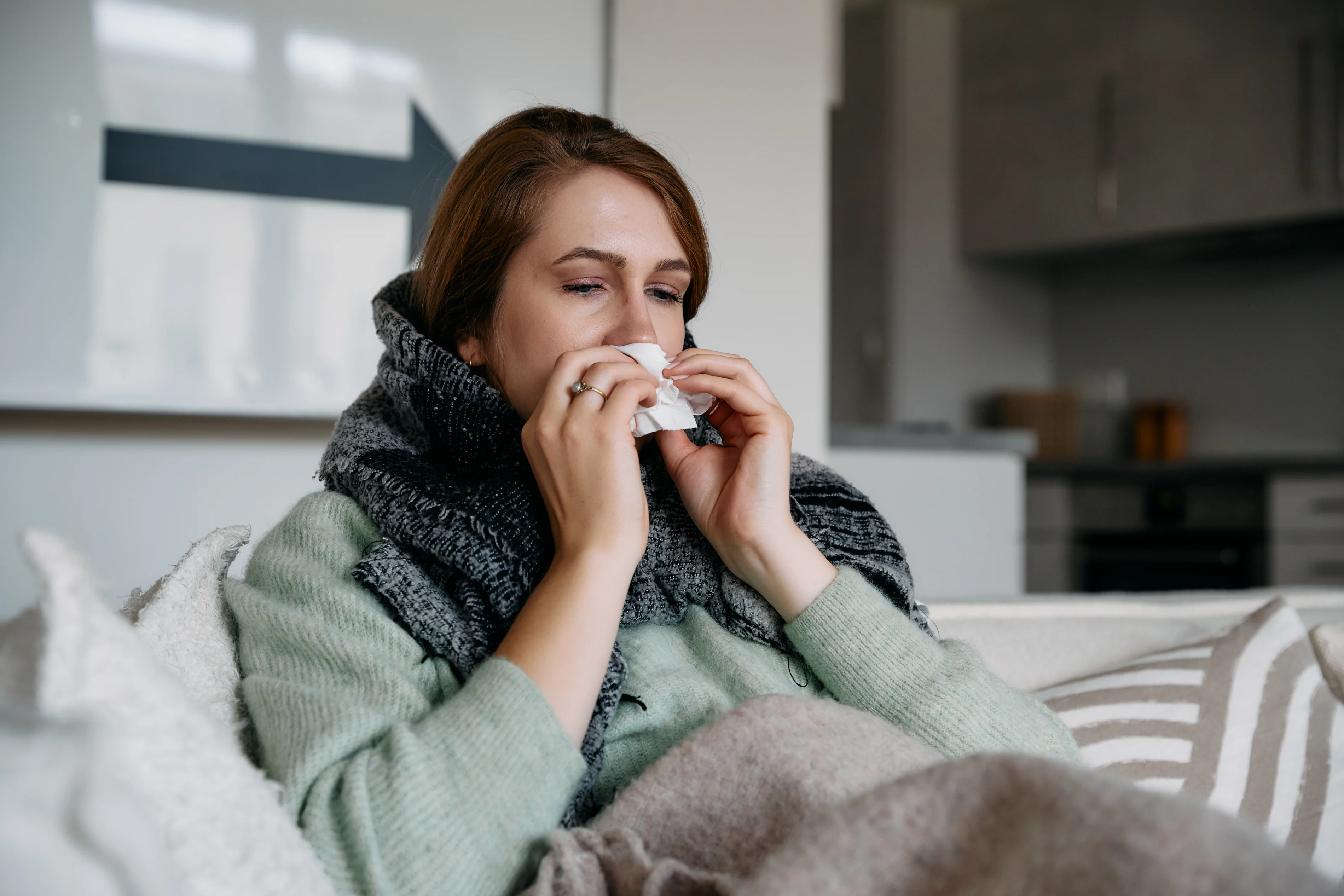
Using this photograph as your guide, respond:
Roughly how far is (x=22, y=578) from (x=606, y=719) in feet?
5.05

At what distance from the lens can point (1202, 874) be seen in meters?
0.45

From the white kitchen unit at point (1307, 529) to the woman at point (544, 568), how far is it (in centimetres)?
331

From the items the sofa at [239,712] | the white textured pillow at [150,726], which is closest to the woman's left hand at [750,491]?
the sofa at [239,712]

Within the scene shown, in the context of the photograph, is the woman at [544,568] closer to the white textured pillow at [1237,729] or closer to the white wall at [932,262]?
the white textured pillow at [1237,729]

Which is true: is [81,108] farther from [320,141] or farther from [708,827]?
[708,827]

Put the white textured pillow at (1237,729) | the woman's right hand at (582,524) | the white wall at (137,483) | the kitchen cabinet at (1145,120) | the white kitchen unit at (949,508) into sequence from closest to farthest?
the woman's right hand at (582,524), the white textured pillow at (1237,729), the white wall at (137,483), the white kitchen unit at (949,508), the kitchen cabinet at (1145,120)

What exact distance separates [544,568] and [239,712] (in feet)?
0.91

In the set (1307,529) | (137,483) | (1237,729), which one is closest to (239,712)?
(1237,729)

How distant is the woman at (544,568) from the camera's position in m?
0.75

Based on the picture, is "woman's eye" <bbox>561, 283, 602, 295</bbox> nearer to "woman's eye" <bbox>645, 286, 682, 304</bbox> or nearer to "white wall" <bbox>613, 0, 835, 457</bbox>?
"woman's eye" <bbox>645, 286, 682, 304</bbox>

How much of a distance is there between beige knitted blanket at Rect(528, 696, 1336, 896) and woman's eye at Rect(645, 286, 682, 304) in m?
0.52

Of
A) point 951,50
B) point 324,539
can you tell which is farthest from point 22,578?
point 951,50

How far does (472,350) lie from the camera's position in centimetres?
119

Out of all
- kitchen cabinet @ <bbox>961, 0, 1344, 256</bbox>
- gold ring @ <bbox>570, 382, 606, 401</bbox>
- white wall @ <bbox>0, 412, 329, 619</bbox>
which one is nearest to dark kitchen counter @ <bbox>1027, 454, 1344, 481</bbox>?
kitchen cabinet @ <bbox>961, 0, 1344, 256</bbox>
